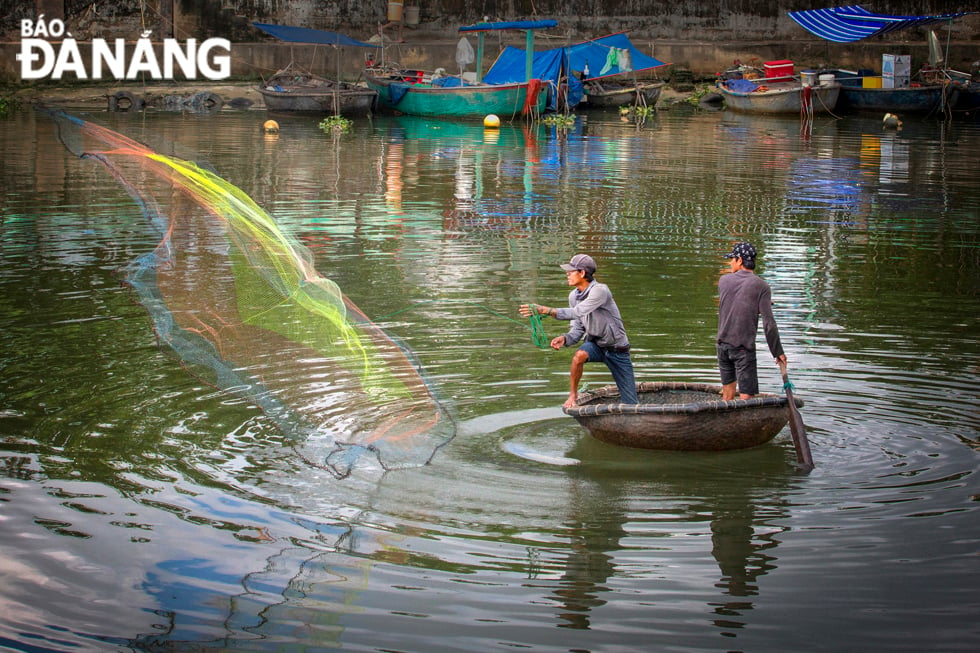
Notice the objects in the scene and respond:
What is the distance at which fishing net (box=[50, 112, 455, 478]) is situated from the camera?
7.69m

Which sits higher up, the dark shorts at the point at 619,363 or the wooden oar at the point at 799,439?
the dark shorts at the point at 619,363

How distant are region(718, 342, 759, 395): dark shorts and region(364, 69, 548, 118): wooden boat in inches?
1126

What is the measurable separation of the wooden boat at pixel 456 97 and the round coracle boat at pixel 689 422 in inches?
1143

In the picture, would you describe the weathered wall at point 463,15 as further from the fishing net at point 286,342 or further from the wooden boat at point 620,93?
the fishing net at point 286,342

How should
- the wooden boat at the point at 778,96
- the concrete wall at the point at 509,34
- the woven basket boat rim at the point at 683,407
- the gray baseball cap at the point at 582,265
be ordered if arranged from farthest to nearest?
the concrete wall at the point at 509,34, the wooden boat at the point at 778,96, the gray baseball cap at the point at 582,265, the woven basket boat rim at the point at 683,407

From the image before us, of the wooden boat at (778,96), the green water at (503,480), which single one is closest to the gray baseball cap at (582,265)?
the green water at (503,480)

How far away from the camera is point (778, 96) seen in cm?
3766

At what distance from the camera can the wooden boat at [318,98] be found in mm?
36781

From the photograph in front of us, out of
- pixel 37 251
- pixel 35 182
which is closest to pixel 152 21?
pixel 35 182

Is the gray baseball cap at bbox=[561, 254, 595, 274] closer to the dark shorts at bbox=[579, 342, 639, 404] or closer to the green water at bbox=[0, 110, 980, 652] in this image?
the dark shorts at bbox=[579, 342, 639, 404]

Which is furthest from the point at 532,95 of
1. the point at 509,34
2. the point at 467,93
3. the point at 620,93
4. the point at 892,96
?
the point at 892,96

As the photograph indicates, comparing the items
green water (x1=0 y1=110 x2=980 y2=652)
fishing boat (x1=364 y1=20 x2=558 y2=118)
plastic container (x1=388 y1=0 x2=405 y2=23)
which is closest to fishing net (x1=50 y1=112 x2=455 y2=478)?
green water (x1=0 y1=110 x2=980 y2=652)

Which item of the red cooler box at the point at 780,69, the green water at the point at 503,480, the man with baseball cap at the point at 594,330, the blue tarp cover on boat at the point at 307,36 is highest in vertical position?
the blue tarp cover on boat at the point at 307,36

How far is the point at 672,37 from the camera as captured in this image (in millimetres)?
44031
